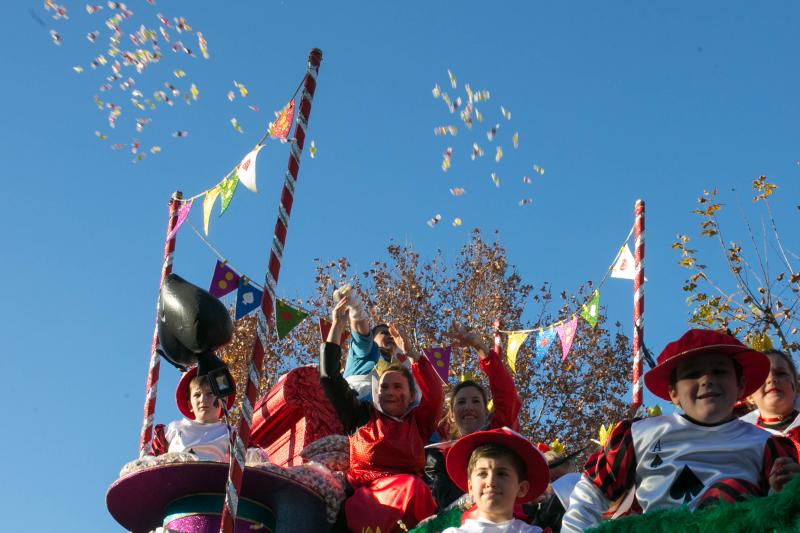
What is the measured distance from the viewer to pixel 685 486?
Answer: 4340 mm

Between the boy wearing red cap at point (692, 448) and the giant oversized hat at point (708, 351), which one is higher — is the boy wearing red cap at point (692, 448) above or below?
below

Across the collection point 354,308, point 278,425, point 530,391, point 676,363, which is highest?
point 530,391

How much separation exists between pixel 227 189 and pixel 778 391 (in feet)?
16.5

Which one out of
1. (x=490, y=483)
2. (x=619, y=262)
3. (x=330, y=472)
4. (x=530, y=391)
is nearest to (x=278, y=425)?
(x=330, y=472)

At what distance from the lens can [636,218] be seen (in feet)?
31.6

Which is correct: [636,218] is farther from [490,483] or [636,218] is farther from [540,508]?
[490,483]

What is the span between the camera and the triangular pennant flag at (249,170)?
337 inches

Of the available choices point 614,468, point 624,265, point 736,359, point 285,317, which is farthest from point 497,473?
point 285,317

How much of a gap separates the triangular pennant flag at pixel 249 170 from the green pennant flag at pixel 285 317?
2384 mm

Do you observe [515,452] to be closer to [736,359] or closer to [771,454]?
[736,359]

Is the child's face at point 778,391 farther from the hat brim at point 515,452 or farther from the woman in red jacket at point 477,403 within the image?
the woman in red jacket at point 477,403

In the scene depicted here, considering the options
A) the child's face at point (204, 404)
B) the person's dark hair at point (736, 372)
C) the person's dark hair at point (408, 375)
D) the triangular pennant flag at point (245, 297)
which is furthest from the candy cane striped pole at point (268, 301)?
the triangular pennant flag at point (245, 297)

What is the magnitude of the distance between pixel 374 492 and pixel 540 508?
1.06 metres

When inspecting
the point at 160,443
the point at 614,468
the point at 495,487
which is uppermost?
the point at 160,443
